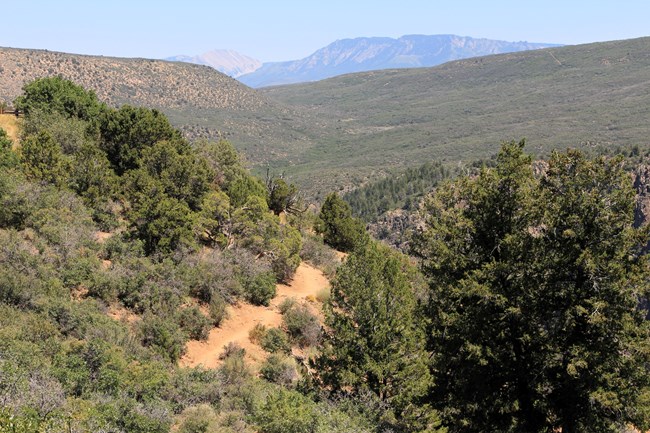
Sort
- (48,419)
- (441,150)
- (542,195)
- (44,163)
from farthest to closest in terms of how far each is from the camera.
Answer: (441,150) < (44,163) < (542,195) < (48,419)

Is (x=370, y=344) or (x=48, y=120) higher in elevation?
(x=48, y=120)

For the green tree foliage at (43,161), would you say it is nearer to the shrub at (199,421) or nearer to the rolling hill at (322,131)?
the shrub at (199,421)

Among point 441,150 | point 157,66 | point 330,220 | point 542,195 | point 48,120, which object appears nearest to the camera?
point 542,195

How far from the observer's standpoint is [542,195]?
11.8 meters

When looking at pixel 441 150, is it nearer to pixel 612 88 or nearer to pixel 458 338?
pixel 612 88

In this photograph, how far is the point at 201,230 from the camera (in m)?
27.2

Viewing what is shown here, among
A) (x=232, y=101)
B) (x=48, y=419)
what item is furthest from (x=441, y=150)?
(x=48, y=419)

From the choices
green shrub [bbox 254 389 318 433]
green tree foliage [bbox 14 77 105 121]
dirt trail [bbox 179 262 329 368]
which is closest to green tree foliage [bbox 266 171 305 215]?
dirt trail [bbox 179 262 329 368]

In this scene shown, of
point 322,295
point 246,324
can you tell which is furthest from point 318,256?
point 246,324

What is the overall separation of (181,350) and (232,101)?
541 ft

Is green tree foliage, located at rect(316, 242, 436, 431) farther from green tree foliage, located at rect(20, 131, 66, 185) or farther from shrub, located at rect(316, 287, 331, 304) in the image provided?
green tree foliage, located at rect(20, 131, 66, 185)

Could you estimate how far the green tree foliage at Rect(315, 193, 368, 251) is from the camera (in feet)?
129

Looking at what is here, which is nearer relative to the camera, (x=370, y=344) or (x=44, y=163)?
(x=370, y=344)

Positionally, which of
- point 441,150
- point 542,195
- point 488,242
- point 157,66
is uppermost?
point 157,66
